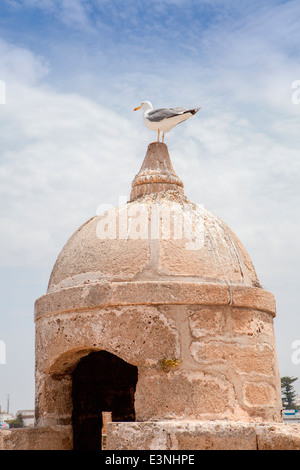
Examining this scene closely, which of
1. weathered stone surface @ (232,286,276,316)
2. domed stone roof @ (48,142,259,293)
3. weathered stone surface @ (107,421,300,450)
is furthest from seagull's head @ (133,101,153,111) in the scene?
weathered stone surface @ (107,421,300,450)

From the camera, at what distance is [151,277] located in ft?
16.1

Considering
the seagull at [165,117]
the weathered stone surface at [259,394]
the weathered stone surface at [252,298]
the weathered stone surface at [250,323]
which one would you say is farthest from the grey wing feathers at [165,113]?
the weathered stone surface at [259,394]

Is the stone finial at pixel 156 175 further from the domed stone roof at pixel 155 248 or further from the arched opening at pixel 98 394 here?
the arched opening at pixel 98 394

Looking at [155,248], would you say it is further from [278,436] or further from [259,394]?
[278,436]

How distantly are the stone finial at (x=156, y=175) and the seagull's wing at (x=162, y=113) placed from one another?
0.84 feet

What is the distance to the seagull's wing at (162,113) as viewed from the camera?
5973 millimetres

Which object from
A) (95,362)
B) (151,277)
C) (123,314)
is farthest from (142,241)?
(95,362)

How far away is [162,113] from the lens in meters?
6.04

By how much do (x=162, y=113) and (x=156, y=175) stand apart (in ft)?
2.12

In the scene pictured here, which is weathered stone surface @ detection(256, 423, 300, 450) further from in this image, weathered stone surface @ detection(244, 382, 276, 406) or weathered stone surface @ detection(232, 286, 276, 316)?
weathered stone surface @ detection(232, 286, 276, 316)

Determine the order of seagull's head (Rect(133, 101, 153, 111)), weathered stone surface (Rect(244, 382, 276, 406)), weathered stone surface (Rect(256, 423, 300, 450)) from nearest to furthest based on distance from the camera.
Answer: weathered stone surface (Rect(256, 423, 300, 450)) < weathered stone surface (Rect(244, 382, 276, 406)) < seagull's head (Rect(133, 101, 153, 111))

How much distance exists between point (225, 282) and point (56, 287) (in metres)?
1.50

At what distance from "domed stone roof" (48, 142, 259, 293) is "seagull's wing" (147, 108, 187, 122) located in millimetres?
748

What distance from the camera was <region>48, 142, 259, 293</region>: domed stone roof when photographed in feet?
16.4
